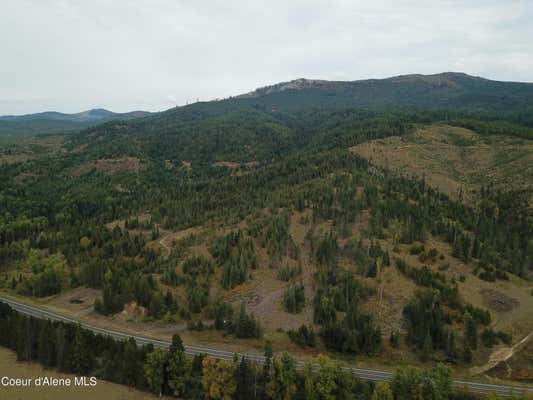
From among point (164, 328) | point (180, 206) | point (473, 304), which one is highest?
point (180, 206)

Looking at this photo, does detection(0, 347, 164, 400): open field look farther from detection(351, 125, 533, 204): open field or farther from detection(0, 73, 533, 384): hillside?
detection(351, 125, 533, 204): open field

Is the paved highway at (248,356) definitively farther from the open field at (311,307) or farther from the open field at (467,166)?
the open field at (467,166)

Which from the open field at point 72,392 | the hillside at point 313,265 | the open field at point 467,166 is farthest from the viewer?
the open field at point 467,166

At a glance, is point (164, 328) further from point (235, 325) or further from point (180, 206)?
point (180, 206)

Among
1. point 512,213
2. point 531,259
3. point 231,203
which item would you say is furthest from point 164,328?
point 512,213

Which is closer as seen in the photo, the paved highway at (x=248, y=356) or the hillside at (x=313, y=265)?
the paved highway at (x=248, y=356)

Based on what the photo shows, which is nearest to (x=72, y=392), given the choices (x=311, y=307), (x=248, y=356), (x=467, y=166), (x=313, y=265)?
(x=248, y=356)

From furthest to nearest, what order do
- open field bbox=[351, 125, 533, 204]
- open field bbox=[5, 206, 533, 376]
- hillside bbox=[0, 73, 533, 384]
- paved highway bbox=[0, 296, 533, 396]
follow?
1. open field bbox=[351, 125, 533, 204]
2. hillside bbox=[0, 73, 533, 384]
3. open field bbox=[5, 206, 533, 376]
4. paved highway bbox=[0, 296, 533, 396]

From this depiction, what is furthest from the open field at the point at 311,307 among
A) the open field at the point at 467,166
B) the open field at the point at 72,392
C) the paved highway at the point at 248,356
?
the open field at the point at 467,166

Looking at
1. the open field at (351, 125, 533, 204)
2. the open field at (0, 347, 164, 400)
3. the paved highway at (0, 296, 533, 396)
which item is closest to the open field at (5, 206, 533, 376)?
the paved highway at (0, 296, 533, 396)

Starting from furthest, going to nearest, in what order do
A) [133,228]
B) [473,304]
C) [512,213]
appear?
[133,228] → [512,213] → [473,304]

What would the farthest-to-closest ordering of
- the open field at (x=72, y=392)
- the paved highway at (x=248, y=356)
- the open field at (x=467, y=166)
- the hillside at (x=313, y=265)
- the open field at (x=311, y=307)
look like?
the open field at (x=467, y=166)
the hillside at (x=313, y=265)
the open field at (x=311, y=307)
the paved highway at (x=248, y=356)
the open field at (x=72, y=392)
